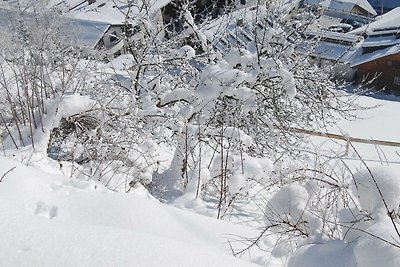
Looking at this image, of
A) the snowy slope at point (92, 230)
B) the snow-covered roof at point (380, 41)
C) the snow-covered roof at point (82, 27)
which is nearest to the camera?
the snowy slope at point (92, 230)

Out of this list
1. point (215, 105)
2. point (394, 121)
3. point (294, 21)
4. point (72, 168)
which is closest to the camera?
point (72, 168)

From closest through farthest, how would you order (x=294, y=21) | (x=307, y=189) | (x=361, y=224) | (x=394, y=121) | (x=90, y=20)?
(x=361, y=224)
(x=307, y=189)
(x=294, y=21)
(x=394, y=121)
(x=90, y=20)

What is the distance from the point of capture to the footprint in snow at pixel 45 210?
102 inches

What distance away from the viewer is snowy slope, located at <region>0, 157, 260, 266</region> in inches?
75.5

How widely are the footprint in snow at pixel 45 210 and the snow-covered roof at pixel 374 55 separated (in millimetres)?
21464

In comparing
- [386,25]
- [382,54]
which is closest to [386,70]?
[382,54]

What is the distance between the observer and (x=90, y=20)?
2197cm

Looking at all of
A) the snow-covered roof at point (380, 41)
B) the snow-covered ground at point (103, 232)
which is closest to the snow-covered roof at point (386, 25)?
the snow-covered roof at point (380, 41)

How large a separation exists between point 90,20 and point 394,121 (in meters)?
14.3

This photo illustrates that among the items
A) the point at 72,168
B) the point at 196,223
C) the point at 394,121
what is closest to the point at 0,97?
the point at 72,168

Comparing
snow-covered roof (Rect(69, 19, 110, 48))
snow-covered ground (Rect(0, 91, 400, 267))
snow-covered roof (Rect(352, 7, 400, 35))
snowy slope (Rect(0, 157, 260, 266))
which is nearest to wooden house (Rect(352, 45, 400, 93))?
snow-covered roof (Rect(352, 7, 400, 35))

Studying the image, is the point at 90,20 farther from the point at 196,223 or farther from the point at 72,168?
the point at 196,223

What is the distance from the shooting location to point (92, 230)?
7.01ft

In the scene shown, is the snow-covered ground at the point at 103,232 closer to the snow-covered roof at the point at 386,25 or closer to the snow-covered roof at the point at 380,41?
the snow-covered roof at the point at 380,41
